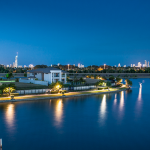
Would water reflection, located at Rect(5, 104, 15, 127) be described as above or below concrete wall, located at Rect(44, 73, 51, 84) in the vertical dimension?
below

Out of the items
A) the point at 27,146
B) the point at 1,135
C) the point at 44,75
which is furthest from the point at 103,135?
the point at 44,75

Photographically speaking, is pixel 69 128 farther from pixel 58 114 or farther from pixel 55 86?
pixel 55 86

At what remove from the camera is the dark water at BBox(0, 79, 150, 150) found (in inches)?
513

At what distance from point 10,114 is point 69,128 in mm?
8493

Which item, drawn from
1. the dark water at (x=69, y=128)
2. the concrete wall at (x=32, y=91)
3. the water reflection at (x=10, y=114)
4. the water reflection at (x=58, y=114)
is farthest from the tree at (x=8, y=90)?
the water reflection at (x=58, y=114)

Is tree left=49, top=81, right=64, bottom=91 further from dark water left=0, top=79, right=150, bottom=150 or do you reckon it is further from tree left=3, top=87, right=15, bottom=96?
dark water left=0, top=79, right=150, bottom=150

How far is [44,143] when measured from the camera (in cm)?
1316

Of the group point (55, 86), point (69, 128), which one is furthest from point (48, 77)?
point (69, 128)

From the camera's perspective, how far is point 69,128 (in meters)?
16.5

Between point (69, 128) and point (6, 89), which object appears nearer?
point (69, 128)

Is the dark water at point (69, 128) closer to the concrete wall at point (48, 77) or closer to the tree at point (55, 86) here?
the tree at point (55, 86)

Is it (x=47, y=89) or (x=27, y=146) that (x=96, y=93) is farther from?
(x=27, y=146)

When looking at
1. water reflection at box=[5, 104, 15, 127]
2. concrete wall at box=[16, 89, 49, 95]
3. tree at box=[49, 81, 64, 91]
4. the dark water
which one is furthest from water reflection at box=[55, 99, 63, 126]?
concrete wall at box=[16, 89, 49, 95]

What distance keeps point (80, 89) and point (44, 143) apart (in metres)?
27.1
